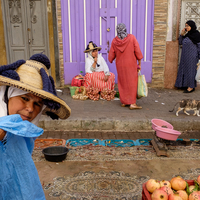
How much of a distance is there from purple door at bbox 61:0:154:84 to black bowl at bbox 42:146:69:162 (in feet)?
16.1

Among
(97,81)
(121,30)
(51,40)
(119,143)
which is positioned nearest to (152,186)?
(119,143)

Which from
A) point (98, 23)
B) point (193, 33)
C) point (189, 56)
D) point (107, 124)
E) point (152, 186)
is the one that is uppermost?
point (98, 23)

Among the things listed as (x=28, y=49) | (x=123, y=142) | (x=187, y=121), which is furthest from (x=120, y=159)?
(x=28, y=49)

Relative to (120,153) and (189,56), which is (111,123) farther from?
(189,56)

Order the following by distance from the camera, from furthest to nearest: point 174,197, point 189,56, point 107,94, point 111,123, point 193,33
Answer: point 189,56
point 193,33
point 107,94
point 111,123
point 174,197

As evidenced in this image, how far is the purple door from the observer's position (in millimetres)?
7988

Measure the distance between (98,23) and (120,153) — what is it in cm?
540

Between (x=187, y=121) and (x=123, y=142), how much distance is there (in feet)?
5.32

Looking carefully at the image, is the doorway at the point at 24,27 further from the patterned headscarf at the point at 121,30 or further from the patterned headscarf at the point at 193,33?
the patterned headscarf at the point at 193,33

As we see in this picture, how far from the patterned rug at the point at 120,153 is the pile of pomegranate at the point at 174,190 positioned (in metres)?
1.56

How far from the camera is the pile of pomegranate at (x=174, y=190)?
6.32 ft

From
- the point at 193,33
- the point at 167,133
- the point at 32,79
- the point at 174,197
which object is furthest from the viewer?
the point at 193,33

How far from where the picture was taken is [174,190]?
2.16 metres

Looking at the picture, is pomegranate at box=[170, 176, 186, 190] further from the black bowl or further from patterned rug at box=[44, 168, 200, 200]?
the black bowl
